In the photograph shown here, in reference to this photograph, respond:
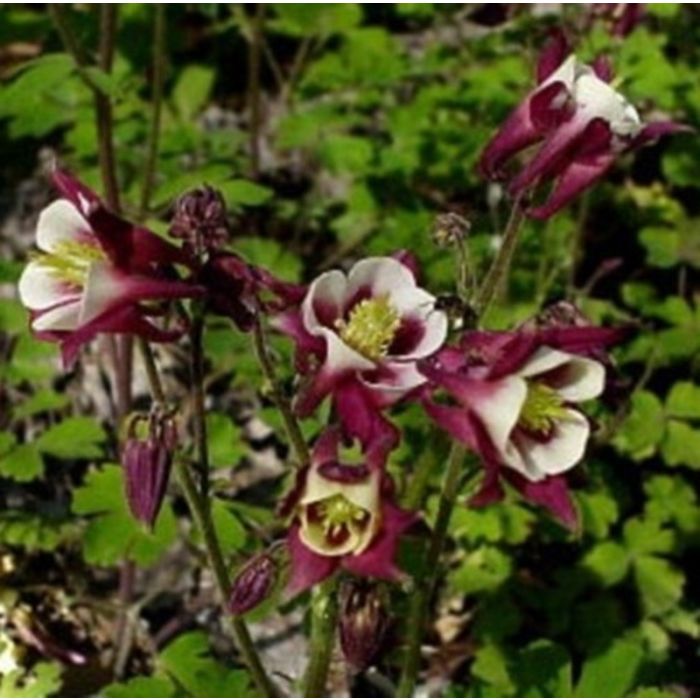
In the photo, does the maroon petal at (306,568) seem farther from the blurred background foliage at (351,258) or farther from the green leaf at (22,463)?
the green leaf at (22,463)

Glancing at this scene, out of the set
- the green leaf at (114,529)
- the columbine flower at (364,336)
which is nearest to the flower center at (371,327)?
the columbine flower at (364,336)

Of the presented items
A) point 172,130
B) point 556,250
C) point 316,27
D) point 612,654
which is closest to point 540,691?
point 612,654

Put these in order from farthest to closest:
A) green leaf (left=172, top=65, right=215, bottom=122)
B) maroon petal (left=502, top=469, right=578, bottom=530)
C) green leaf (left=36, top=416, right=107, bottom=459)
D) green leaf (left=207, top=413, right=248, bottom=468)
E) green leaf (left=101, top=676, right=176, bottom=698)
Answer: green leaf (left=172, top=65, right=215, bottom=122) < green leaf (left=36, top=416, right=107, bottom=459) < green leaf (left=207, top=413, right=248, bottom=468) < green leaf (left=101, top=676, right=176, bottom=698) < maroon petal (left=502, top=469, right=578, bottom=530)

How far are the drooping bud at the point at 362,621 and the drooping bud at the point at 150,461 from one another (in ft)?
1.00

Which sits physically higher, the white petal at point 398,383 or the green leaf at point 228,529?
the white petal at point 398,383

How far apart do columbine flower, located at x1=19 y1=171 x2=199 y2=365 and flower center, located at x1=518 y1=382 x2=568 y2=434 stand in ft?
1.55

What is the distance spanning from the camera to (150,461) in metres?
2.45

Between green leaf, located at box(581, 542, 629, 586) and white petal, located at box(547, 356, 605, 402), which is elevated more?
white petal, located at box(547, 356, 605, 402)

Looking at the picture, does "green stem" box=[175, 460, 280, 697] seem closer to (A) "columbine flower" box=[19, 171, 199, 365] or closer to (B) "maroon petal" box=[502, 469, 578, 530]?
(A) "columbine flower" box=[19, 171, 199, 365]

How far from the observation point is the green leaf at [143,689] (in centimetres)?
305

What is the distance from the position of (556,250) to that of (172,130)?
110 cm

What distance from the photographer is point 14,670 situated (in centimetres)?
330

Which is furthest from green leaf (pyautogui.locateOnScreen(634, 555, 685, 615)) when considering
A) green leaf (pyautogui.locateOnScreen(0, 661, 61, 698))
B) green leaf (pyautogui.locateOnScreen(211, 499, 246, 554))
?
green leaf (pyautogui.locateOnScreen(0, 661, 61, 698))

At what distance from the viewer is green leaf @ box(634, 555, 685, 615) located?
3787mm
